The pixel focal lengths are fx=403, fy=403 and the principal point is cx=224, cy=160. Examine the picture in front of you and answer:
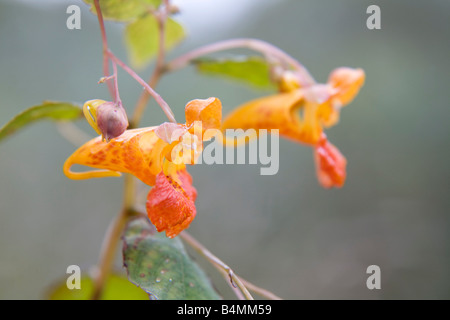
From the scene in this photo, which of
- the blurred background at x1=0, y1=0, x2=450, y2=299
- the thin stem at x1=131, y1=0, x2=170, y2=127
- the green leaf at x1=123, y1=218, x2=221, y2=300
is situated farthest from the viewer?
the blurred background at x1=0, y1=0, x2=450, y2=299

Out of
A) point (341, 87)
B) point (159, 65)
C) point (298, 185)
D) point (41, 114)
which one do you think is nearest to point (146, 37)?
point (159, 65)

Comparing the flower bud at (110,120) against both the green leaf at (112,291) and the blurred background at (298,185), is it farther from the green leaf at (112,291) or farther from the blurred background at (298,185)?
the blurred background at (298,185)

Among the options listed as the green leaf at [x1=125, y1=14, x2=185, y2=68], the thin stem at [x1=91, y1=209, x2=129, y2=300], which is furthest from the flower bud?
the green leaf at [x1=125, y1=14, x2=185, y2=68]

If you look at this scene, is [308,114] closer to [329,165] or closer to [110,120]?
[329,165]

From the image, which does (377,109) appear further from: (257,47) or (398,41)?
(257,47)

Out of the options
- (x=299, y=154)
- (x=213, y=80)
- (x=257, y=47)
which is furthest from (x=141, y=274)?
(x=213, y=80)

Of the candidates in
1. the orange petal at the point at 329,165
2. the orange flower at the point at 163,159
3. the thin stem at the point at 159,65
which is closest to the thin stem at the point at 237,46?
the thin stem at the point at 159,65

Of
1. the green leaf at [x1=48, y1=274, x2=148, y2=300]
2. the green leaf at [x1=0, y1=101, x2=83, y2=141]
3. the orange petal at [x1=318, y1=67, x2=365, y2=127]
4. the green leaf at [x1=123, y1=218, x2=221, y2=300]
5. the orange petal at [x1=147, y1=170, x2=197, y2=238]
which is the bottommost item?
the green leaf at [x1=48, y1=274, x2=148, y2=300]

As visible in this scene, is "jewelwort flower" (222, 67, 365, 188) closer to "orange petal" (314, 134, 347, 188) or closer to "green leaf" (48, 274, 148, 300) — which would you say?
"orange petal" (314, 134, 347, 188)
